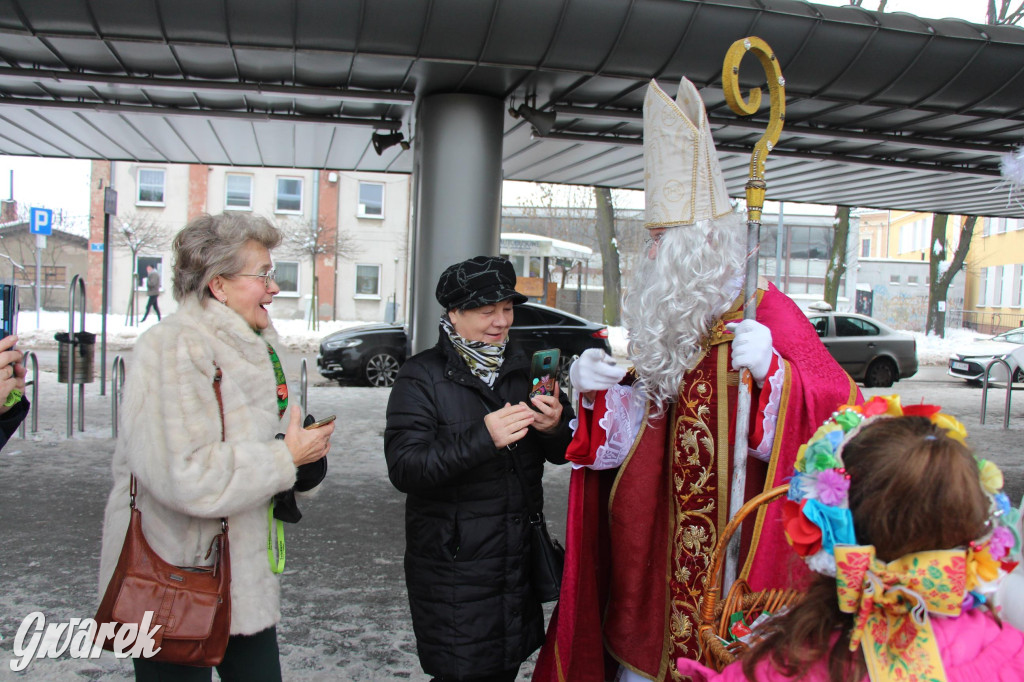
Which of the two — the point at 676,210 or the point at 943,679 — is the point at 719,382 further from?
the point at 943,679

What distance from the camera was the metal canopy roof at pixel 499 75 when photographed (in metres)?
3.89

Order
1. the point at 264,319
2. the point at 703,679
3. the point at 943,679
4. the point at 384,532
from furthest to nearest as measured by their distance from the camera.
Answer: the point at 384,532
the point at 264,319
the point at 703,679
the point at 943,679

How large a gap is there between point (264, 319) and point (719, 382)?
139 centimetres

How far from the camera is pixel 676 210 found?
2459 millimetres

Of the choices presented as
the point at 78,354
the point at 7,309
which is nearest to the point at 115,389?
the point at 78,354

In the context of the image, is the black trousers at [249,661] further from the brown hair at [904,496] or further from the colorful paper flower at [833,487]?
the colorful paper flower at [833,487]

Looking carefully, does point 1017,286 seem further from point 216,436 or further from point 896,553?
point 216,436

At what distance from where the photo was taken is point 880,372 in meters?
14.4

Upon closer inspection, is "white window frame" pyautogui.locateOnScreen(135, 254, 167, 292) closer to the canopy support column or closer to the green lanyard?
the canopy support column

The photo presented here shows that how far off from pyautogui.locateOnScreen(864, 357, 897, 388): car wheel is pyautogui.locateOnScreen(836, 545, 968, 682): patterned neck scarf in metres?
14.1

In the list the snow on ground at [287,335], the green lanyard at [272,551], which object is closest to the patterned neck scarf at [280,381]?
the green lanyard at [272,551]

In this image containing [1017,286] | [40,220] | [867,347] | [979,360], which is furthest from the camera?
[1017,286]

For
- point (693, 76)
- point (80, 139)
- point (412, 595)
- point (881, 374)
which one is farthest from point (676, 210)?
point (881, 374)

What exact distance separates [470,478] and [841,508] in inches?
50.6
